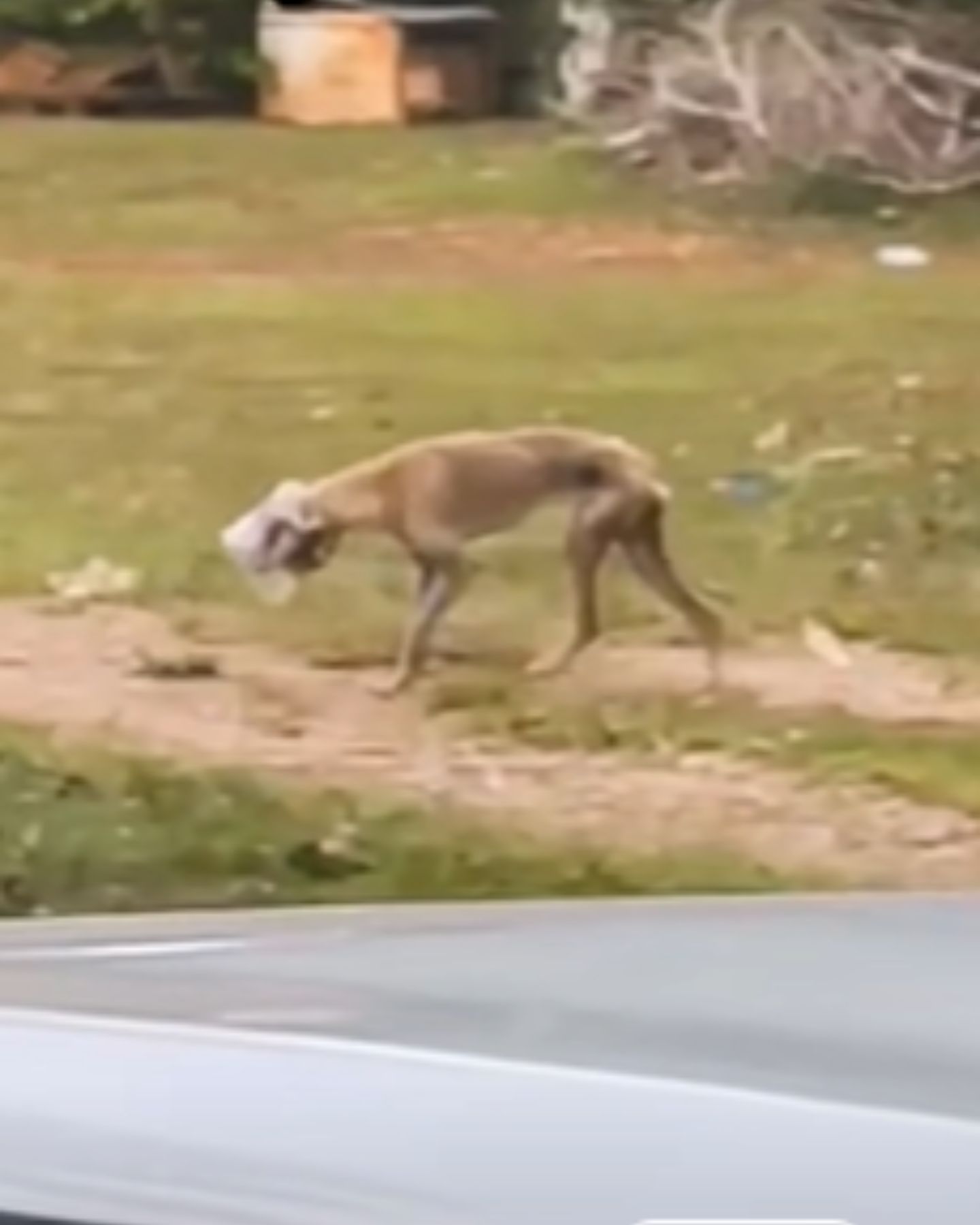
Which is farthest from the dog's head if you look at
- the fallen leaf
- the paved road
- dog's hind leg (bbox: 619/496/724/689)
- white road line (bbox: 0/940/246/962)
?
white road line (bbox: 0/940/246/962)

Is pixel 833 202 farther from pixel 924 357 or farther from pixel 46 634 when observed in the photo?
pixel 46 634

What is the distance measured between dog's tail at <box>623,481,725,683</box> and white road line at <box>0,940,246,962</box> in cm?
361

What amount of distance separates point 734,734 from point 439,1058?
4.18 metres

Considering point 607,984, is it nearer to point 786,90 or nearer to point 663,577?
point 663,577

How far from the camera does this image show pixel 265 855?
225 inches

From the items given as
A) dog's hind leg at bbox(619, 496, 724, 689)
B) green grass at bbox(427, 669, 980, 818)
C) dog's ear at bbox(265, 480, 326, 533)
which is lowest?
green grass at bbox(427, 669, 980, 818)

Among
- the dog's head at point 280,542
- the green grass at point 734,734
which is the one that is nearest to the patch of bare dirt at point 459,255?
the dog's head at point 280,542

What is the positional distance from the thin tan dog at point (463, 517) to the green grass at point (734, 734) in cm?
6

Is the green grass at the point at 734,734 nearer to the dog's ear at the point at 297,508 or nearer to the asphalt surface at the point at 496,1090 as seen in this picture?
the dog's ear at the point at 297,508

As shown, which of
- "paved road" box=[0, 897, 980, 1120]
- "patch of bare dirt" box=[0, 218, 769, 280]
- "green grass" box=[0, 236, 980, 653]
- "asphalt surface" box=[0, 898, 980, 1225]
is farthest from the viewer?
"patch of bare dirt" box=[0, 218, 769, 280]

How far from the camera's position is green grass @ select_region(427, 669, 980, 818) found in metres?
5.77

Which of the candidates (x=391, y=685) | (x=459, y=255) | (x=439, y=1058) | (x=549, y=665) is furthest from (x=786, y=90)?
(x=439, y=1058)

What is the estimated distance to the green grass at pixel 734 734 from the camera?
5.77 m

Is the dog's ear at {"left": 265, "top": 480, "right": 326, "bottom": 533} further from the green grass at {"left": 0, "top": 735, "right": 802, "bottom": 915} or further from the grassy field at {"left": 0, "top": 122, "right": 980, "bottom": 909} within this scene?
the green grass at {"left": 0, "top": 735, "right": 802, "bottom": 915}
